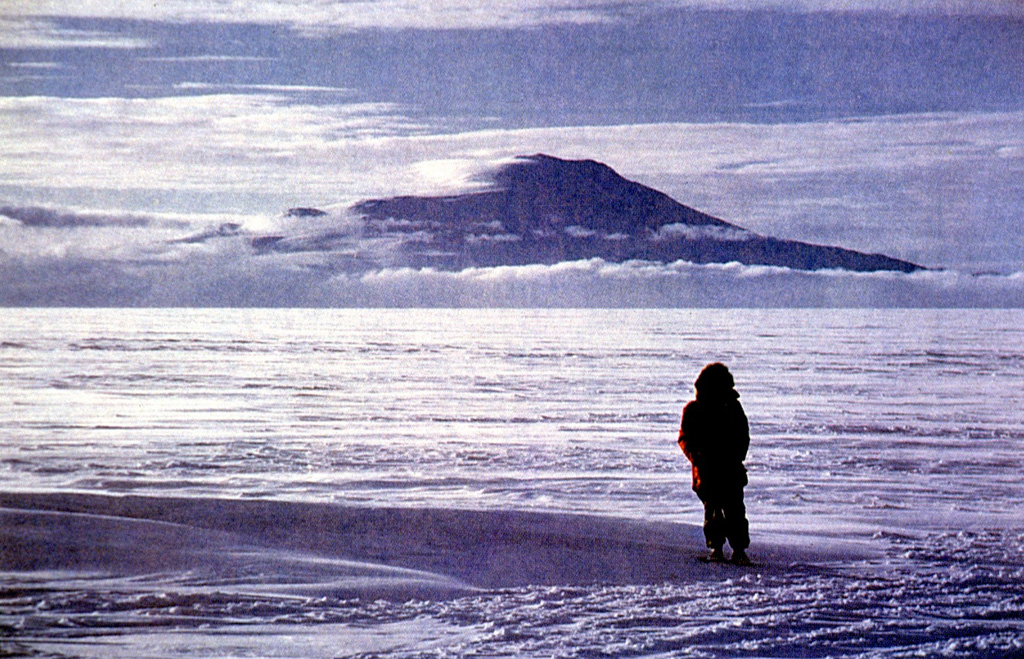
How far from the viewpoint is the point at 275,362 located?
2258cm

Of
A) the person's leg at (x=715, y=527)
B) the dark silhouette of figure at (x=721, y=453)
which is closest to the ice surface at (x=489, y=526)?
the person's leg at (x=715, y=527)

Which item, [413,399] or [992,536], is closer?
[992,536]

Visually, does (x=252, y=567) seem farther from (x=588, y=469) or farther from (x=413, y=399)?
(x=413, y=399)

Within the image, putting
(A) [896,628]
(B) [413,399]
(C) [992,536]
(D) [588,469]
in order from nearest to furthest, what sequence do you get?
(A) [896,628], (C) [992,536], (D) [588,469], (B) [413,399]

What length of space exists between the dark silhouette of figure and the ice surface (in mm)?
236

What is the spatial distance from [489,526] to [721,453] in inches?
57.9

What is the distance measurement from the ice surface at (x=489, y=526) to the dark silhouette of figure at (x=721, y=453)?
0.24 meters

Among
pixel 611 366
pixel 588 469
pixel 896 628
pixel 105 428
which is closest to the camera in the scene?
pixel 896 628

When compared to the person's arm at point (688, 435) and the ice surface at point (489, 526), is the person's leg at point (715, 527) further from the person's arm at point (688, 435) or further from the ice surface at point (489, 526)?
the person's arm at point (688, 435)

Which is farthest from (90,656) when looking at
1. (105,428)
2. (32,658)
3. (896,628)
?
(105,428)

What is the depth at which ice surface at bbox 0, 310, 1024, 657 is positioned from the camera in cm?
430

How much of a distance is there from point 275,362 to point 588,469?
14.8m

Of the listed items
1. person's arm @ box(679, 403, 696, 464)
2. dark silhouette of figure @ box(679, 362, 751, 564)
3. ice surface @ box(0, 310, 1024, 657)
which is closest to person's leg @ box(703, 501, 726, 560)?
dark silhouette of figure @ box(679, 362, 751, 564)

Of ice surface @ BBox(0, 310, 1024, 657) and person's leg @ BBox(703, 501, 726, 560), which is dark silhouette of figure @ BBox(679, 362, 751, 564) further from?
ice surface @ BBox(0, 310, 1024, 657)
